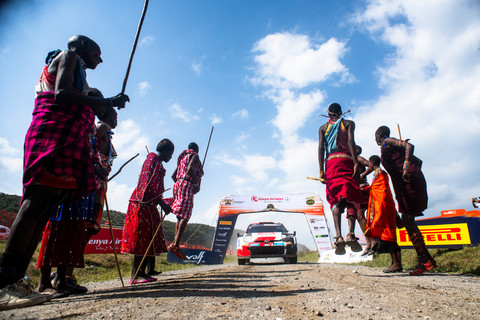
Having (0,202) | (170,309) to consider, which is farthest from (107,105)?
(0,202)

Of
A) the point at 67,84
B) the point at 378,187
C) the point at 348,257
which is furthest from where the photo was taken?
the point at 348,257

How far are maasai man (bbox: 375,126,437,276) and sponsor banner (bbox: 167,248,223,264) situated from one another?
29.8 ft

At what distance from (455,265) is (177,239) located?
448 centimetres

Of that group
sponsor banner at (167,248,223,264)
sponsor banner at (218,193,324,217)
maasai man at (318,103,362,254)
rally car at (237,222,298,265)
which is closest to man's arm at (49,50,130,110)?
maasai man at (318,103,362,254)

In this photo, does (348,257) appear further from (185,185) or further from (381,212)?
(185,185)

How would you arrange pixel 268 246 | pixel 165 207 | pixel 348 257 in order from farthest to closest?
1. pixel 348 257
2. pixel 268 246
3. pixel 165 207

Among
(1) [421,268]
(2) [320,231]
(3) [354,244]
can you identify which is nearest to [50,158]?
(3) [354,244]

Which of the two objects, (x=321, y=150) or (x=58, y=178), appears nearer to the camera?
(x=58, y=178)

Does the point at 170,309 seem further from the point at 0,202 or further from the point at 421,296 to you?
the point at 0,202

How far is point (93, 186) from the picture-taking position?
2.01 meters

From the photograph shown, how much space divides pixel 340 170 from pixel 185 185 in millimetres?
2351

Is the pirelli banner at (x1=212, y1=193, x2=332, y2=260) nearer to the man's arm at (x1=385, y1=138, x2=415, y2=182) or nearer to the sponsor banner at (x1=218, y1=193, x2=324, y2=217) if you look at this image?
→ the sponsor banner at (x1=218, y1=193, x2=324, y2=217)

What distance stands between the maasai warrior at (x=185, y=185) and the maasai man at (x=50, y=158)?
7.34ft

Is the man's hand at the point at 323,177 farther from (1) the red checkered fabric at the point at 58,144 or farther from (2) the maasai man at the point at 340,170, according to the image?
(1) the red checkered fabric at the point at 58,144
